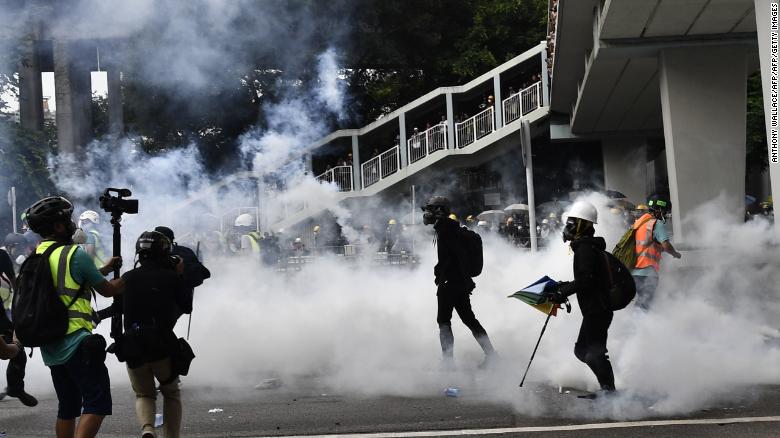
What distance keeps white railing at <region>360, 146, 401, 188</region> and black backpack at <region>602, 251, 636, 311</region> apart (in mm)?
20716

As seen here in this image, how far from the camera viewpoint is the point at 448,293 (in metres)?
8.37

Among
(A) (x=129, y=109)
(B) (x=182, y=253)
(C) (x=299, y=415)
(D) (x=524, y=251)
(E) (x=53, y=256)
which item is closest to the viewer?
(E) (x=53, y=256)

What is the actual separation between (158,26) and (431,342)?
984cm

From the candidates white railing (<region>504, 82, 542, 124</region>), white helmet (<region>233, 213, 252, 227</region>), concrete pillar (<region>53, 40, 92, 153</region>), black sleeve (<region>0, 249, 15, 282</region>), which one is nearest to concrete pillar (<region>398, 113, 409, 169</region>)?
white railing (<region>504, 82, 542, 124</region>)

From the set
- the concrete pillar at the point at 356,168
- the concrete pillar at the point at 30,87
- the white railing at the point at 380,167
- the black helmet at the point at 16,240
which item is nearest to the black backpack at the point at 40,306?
the black helmet at the point at 16,240

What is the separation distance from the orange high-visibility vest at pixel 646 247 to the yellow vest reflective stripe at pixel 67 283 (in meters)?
6.00

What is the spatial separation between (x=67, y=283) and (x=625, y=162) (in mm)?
26123

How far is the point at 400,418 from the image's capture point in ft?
21.5

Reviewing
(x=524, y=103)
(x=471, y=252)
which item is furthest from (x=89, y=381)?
(x=524, y=103)

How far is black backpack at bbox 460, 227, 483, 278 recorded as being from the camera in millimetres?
8422

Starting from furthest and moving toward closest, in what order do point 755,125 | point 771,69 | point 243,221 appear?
point 755,125 → point 243,221 → point 771,69

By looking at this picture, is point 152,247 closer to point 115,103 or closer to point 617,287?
point 617,287

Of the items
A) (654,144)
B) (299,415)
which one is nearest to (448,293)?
(299,415)

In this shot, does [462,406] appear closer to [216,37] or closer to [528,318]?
[528,318]
